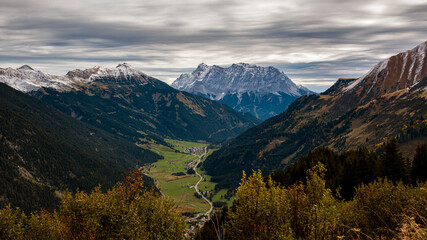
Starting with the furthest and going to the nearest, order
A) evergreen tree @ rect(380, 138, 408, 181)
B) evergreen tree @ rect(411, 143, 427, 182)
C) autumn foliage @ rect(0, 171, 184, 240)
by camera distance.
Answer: evergreen tree @ rect(411, 143, 427, 182) → evergreen tree @ rect(380, 138, 408, 181) → autumn foliage @ rect(0, 171, 184, 240)

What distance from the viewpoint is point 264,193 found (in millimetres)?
36312

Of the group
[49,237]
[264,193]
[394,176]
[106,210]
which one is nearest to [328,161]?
[394,176]

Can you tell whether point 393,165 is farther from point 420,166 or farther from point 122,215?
point 122,215

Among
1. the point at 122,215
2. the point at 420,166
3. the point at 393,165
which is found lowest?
the point at 420,166

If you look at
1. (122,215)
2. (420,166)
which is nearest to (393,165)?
(420,166)

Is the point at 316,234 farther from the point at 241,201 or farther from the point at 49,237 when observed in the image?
the point at 49,237

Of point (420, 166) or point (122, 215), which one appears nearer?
point (122, 215)

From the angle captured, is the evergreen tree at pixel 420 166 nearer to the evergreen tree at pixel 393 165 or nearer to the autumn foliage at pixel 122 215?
the evergreen tree at pixel 393 165

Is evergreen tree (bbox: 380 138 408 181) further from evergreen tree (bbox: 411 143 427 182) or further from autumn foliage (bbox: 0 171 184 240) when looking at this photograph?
autumn foliage (bbox: 0 171 184 240)

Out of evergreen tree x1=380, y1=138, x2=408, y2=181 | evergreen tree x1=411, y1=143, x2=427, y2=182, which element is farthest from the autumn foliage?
evergreen tree x1=411, y1=143, x2=427, y2=182

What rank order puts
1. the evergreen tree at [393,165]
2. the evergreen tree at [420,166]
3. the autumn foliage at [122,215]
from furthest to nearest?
1. the evergreen tree at [420,166]
2. the evergreen tree at [393,165]
3. the autumn foliage at [122,215]

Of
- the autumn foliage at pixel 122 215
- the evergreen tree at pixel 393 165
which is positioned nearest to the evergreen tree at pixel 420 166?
the evergreen tree at pixel 393 165

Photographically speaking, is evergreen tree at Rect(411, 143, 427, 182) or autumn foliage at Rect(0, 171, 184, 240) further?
evergreen tree at Rect(411, 143, 427, 182)

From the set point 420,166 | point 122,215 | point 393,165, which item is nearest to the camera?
point 122,215
